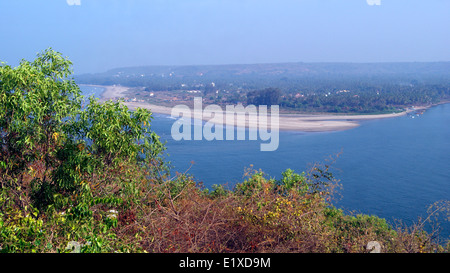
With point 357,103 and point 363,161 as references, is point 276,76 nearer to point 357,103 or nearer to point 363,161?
point 357,103

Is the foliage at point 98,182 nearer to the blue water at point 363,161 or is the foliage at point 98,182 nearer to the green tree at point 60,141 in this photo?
the green tree at point 60,141

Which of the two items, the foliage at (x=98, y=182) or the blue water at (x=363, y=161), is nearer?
the foliage at (x=98, y=182)

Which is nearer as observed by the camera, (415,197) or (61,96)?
(61,96)

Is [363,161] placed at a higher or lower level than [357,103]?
lower

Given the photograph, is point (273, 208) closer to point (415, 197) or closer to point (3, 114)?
point (3, 114)

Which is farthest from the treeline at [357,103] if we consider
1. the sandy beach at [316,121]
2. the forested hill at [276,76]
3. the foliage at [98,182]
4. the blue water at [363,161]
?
the foliage at [98,182]

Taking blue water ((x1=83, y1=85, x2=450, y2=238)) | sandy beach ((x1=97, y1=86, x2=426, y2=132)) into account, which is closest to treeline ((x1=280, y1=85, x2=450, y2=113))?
sandy beach ((x1=97, y1=86, x2=426, y2=132))

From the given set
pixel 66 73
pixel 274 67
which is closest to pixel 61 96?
pixel 66 73

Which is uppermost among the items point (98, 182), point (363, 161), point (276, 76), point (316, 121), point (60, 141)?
point (276, 76)

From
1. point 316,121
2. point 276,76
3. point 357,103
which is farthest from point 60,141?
point 276,76
